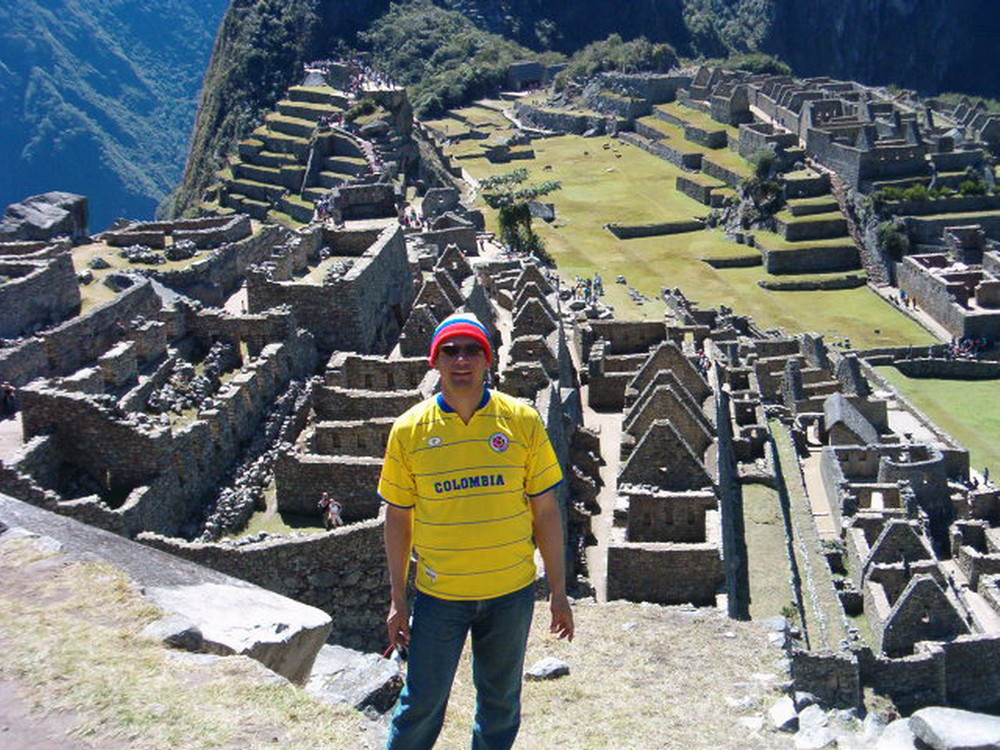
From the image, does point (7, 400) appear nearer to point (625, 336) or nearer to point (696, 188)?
point (625, 336)

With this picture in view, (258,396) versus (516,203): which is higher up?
(258,396)

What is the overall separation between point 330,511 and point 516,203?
57.5 meters

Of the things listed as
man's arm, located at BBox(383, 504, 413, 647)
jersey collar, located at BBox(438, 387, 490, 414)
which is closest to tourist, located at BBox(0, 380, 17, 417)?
man's arm, located at BBox(383, 504, 413, 647)

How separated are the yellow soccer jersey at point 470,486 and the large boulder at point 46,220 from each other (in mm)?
27964

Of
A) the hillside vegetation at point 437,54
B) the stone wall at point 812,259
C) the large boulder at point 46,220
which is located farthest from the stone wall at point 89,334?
the hillside vegetation at point 437,54

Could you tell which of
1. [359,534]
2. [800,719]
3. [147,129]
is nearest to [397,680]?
[800,719]

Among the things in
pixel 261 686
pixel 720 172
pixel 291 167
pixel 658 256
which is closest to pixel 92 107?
pixel 291 167

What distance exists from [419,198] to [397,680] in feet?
175

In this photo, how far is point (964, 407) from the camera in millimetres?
48062

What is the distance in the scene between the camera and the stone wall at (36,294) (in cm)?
2486

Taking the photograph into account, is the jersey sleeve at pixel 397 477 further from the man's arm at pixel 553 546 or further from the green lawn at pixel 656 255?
the green lawn at pixel 656 255

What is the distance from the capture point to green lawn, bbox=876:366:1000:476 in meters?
42.3

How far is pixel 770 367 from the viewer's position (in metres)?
42.4

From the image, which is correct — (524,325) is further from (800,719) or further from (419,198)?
(419,198)
